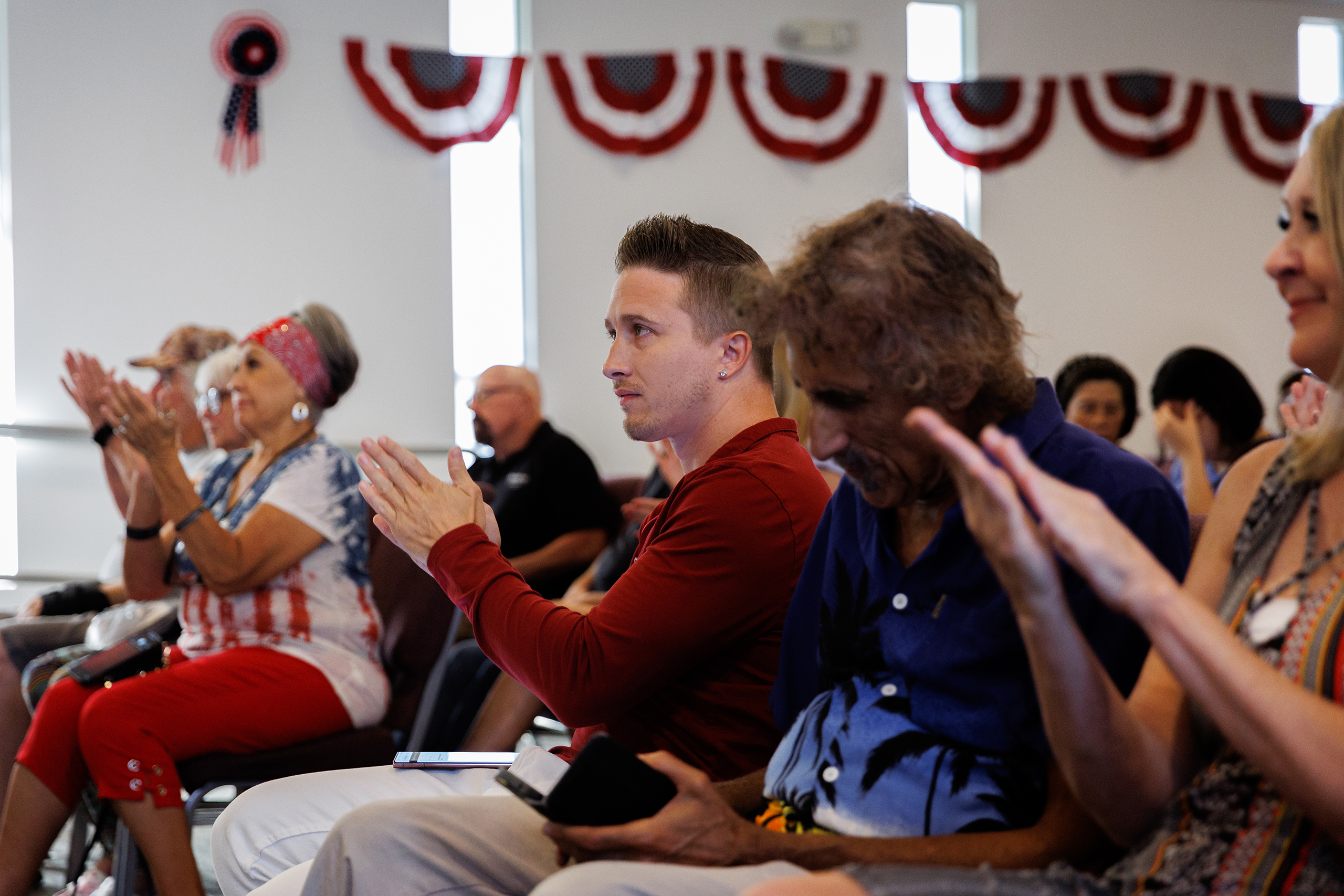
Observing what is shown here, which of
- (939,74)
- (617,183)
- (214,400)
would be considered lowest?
(214,400)

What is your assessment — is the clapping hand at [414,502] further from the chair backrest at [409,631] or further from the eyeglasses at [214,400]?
the eyeglasses at [214,400]

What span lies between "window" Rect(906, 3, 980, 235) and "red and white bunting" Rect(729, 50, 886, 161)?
27 centimetres

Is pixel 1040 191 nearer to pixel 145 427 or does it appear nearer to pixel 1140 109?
pixel 1140 109

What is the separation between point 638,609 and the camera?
148 cm

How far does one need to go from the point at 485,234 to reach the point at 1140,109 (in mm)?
3565

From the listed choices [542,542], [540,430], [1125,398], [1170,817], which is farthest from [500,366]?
[1170,817]

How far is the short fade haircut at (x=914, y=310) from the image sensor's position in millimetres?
1198

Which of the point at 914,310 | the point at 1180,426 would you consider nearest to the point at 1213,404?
the point at 1180,426

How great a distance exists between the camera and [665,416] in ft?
5.69

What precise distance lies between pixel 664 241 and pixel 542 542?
2.35 m

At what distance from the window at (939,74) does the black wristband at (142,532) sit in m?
4.57

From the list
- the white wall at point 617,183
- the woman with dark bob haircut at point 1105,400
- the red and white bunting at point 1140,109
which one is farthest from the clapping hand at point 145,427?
the red and white bunting at point 1140,109

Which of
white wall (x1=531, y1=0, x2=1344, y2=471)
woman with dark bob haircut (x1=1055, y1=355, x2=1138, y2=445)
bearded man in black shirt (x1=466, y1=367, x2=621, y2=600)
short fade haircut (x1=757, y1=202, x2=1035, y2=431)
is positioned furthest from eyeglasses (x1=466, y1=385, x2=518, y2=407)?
short fade haircut (x1=757, y1=202, x2=1035, y2=431)

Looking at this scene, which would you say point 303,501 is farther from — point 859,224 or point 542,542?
point 859,224
